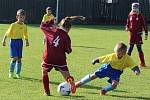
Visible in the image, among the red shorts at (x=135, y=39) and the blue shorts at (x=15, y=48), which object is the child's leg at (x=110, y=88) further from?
the red shorts at (x=135, y=39)

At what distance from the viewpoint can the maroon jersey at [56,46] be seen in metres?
9.90

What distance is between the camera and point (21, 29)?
497 inches

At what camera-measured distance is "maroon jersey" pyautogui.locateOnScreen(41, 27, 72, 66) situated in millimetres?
9898

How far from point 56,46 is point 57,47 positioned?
3 centimetres

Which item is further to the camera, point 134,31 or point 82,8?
point 82,8

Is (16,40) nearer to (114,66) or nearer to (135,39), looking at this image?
(114,66)

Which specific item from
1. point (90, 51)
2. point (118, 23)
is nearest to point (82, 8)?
point (118, 23)

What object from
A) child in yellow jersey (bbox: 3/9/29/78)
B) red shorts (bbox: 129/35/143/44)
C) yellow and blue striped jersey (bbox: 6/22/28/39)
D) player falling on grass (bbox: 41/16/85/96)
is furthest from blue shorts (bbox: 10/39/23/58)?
red shorts (bbox: 129/35/143/44)

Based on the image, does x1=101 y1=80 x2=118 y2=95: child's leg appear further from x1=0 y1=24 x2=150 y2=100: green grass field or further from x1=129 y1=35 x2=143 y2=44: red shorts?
x1=129 y1=35 x2=143 y2=44: red shorts

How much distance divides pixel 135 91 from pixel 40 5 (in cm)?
3268

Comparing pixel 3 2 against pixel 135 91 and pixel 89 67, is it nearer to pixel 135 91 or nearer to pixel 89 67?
pixel 89 67

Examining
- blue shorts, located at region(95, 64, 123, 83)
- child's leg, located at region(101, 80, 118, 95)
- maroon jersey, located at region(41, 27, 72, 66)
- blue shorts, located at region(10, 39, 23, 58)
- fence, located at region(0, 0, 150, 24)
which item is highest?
maroon jersey, located at region(41, 27, 72, 66)

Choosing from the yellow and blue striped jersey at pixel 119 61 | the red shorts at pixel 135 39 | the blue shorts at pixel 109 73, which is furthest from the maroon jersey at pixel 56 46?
the red shorts at pixel 135 39

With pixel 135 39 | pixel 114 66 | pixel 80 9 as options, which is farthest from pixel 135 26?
pixel 80 9
